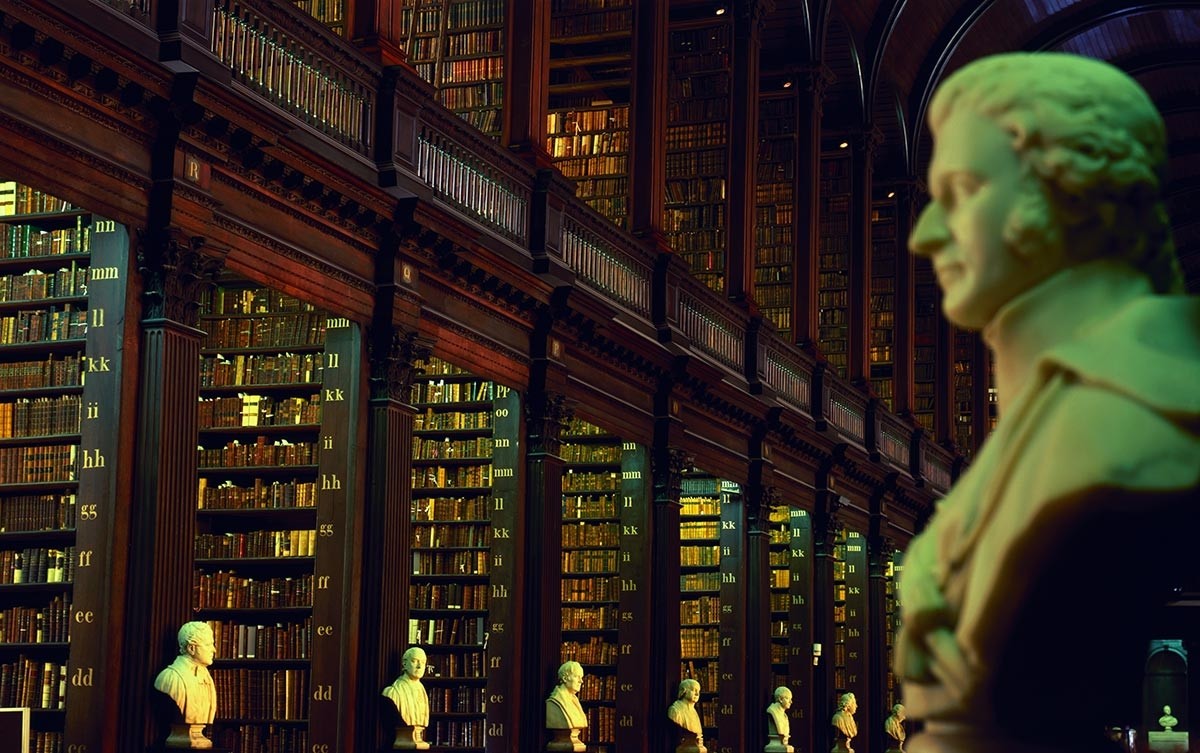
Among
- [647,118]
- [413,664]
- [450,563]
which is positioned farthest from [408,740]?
[647,118]

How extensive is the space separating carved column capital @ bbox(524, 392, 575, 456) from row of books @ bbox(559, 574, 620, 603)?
2.41 m

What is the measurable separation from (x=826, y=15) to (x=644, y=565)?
7.00 m

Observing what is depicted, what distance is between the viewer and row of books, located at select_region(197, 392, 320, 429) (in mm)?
10055

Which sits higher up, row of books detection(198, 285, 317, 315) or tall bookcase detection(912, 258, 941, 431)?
tall bookcase detection(912, 258, 941, 431)

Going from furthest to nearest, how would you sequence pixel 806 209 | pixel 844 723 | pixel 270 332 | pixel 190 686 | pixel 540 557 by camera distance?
pixel 806 209 < pixel 844 723 < pixel 540 557 < pixel 270 332 < pixel 190 686

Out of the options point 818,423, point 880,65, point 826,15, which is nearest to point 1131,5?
point 880,65

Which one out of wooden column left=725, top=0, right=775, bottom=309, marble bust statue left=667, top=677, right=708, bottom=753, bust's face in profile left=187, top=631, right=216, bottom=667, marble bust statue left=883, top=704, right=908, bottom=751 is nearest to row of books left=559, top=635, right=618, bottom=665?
marble bust statue left=667, top=677, right=708, bottom=753

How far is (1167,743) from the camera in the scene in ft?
85.0

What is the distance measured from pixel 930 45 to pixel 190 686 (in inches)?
641

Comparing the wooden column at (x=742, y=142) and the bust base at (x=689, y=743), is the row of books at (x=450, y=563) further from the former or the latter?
the wooden column at (x=742, y=142)

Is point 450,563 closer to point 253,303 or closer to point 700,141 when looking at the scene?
point 253,303

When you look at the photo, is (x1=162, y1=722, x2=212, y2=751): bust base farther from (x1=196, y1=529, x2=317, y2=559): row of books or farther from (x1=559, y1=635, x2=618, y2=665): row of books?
(x1=559, y1=635, x2=618, y2=665): row of books

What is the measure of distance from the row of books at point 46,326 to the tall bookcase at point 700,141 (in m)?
7.88

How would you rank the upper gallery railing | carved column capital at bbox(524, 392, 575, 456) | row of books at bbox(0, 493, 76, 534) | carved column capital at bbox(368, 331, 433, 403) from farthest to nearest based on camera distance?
carved column capital at bbox(524, 392, 575, 456) < carved column capital at bbox(368, 331, 433, 403) < row of books at bbox(0, 493, 76, 534) < the upper gallery railing
